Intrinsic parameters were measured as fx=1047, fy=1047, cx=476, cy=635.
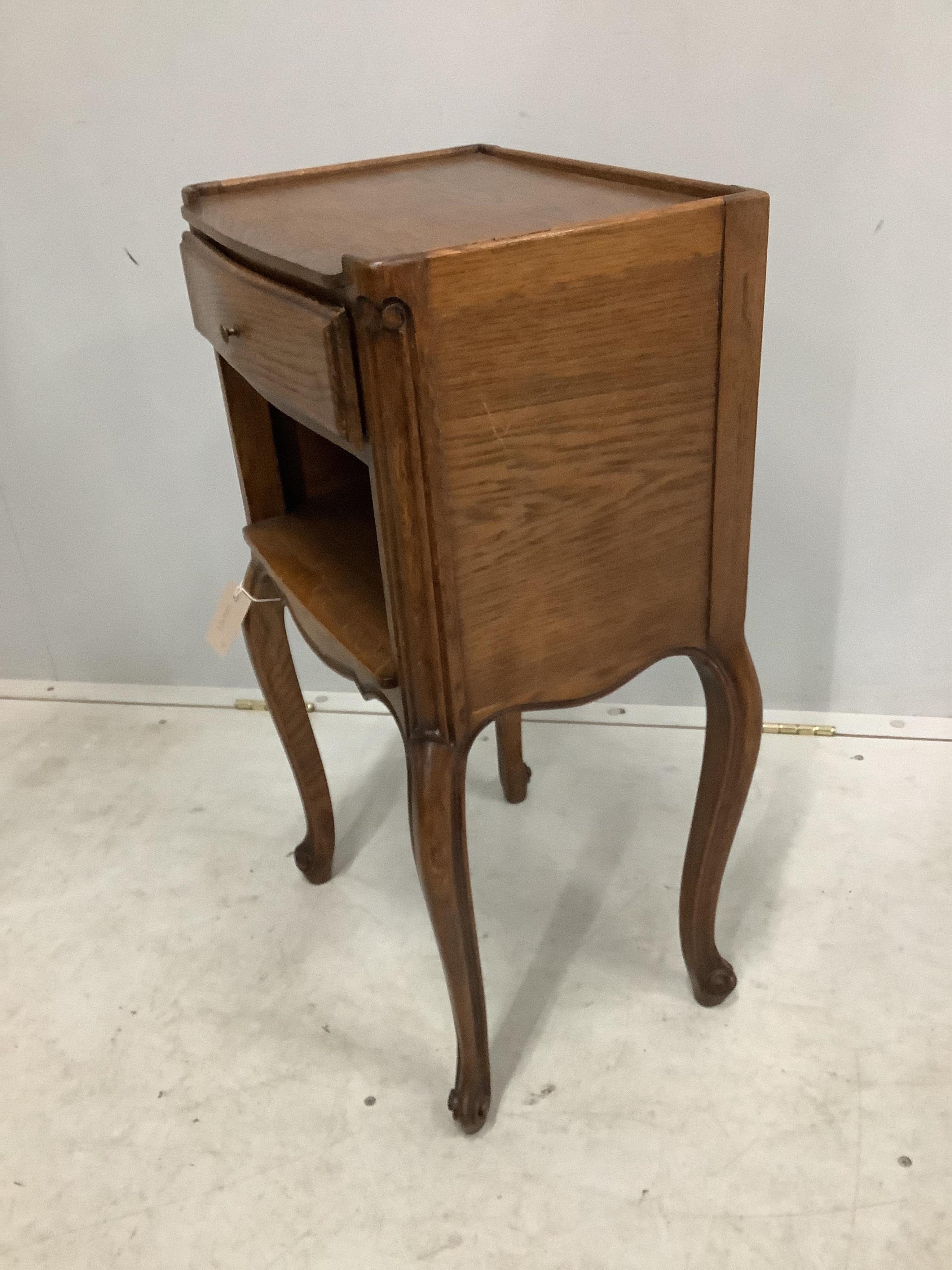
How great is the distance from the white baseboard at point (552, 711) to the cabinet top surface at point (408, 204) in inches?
24.4

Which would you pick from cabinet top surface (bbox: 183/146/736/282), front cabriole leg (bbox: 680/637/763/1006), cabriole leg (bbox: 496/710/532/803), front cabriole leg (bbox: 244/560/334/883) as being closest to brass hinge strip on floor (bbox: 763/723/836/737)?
cabriole leg (bbox: 496/710/532/803)

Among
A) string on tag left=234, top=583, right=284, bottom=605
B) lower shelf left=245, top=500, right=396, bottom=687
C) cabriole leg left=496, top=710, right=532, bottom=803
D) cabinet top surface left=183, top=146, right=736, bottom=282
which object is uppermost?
cabinet top surface left=183, top=146, right=736, bottom=282

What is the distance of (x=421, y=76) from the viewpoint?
1.17 metres

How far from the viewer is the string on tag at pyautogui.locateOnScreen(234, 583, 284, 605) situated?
3.40ft

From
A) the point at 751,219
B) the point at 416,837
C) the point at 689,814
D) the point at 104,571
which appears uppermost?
the point at 751,219

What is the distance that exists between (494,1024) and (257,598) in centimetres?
50

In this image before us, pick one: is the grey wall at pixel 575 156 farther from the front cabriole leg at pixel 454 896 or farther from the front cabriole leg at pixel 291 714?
the front cabriole leg at pixel 454 896

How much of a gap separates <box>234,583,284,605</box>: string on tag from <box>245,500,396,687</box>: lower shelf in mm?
40

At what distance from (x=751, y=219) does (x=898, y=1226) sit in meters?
0.79

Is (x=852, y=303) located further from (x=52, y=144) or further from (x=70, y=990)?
(x=70, y=990)

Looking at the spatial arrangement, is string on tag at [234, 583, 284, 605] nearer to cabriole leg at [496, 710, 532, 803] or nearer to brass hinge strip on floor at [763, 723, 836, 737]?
cabriole leg at [496, 710, 532, 803]

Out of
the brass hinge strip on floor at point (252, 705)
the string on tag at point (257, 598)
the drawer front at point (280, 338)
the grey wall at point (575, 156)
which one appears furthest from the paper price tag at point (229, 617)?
the brass hinge strip on floor at point (252, 705)

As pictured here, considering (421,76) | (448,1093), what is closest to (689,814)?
(448,1093)

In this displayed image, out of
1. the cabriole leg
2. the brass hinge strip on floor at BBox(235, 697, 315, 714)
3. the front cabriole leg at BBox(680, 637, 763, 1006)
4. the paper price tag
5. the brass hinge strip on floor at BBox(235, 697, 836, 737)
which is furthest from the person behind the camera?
the brass hinge strip on floor at BBox(235, 697, 315, 714)
